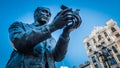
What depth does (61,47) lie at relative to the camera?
2.30 meters

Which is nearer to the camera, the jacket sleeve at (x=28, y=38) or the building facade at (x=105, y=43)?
the jacket sleeve at (x=28, y=38)

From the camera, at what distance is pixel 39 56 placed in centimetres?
212

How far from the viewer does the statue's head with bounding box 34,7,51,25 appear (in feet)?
7.85

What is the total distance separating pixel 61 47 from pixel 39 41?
45 centimetres

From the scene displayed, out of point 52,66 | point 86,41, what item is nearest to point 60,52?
point 52,66

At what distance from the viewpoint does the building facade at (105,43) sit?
41097 millimetres

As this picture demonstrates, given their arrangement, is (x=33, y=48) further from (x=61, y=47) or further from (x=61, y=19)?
(x=61, y=19)

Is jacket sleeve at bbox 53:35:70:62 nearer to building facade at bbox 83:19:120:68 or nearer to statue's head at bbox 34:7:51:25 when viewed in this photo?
statue's head at bbox 34:7:51:25

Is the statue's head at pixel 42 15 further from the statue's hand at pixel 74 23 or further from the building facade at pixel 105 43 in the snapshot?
the building facade at pixel 105 43

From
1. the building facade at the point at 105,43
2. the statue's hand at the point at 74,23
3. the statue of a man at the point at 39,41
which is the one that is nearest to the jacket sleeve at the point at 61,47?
the statue of a man at the point at 39,41

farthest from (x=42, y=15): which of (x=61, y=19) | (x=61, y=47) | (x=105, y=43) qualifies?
(x=105, y=43)

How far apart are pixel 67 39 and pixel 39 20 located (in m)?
0.46

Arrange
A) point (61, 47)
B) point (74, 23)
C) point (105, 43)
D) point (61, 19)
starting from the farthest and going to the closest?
point (105, 43), point (61, 47), point (74, 23), point (61, 19)

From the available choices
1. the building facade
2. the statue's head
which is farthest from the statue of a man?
the building facade
